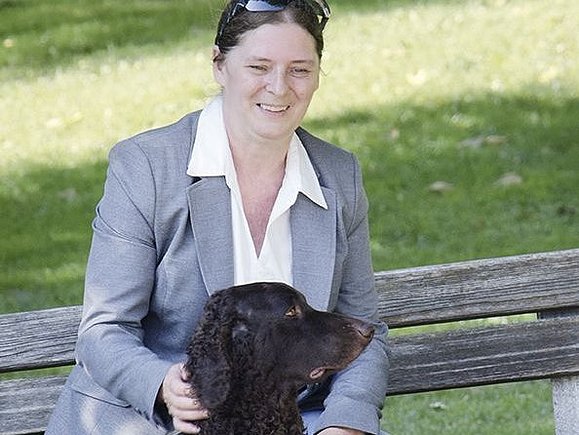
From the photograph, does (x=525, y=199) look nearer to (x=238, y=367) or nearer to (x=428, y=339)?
(x=428, y=339)

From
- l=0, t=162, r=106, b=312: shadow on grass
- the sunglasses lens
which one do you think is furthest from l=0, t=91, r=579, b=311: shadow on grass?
the sunglasses lens

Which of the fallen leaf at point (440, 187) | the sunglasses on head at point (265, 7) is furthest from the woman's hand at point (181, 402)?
the fallen leaf at point (440, 187)

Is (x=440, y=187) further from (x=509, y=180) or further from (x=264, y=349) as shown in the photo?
(x=264, y=349)

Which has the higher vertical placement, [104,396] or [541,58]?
[104,396]

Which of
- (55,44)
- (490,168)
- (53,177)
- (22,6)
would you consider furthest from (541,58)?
(22,6)

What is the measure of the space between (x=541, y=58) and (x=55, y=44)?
4611 millimetres

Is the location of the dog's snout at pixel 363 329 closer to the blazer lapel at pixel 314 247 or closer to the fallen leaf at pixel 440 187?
the blazer lapel at pixel 314 247

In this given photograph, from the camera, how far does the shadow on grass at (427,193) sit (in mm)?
7781

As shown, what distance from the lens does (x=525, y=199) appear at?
327 inches

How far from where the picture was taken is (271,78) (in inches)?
163

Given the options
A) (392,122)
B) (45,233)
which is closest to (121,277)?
(45,233)

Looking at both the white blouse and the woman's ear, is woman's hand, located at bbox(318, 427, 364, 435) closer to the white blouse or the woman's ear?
the white blouse

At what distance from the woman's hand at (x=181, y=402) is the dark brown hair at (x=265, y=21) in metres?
1.00

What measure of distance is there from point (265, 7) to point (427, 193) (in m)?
4.47
